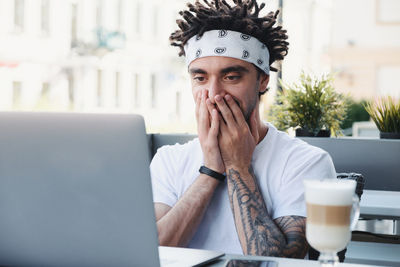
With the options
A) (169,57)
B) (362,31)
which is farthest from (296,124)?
(169,57)

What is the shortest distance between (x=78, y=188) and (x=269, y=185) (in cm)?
80

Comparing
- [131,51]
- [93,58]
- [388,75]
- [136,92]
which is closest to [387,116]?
[388,75]

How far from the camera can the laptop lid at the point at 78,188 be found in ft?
3.14

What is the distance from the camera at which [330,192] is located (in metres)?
0.99

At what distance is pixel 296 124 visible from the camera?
11.8ft

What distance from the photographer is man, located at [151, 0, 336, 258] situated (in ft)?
5.17

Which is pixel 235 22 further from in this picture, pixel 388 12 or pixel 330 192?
pixel 388 12

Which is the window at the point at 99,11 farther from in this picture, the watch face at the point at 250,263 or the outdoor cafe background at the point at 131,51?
the watch face at the point at 250,263

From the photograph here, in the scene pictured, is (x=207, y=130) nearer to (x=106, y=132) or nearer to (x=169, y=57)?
(x=106, y=132)

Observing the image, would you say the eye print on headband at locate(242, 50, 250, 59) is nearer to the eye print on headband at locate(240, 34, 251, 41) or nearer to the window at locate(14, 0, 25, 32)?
the eye print on headband at locate(240, 34, 251, 41)

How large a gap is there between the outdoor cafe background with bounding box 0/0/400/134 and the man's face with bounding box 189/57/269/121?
95.3ft

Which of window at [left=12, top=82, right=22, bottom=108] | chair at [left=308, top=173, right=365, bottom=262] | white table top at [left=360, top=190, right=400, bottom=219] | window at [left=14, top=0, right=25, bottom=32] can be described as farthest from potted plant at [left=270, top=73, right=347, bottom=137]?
window at [left=14, top=0, right=25, bottom=32]

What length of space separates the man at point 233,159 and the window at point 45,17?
104ft

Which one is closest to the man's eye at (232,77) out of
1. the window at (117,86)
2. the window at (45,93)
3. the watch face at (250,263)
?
the watch face at (250,263)
